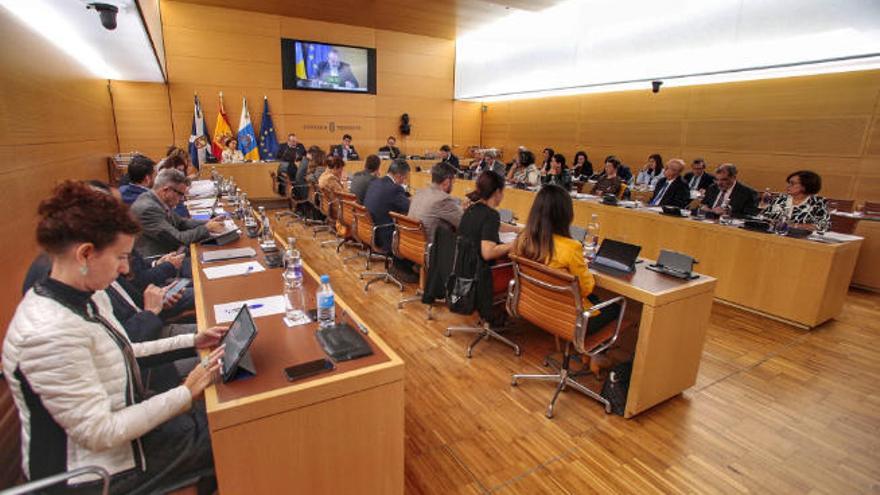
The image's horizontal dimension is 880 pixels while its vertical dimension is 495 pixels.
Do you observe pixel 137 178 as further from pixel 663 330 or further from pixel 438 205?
pixel 663 330

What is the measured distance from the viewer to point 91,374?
1127 millimetres

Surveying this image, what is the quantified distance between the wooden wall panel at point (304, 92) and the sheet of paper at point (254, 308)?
8494 mm

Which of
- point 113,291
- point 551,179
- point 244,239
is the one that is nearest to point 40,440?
point 113,291

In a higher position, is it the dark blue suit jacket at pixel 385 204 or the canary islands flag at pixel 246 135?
the canary islands flag at pixel 246 135

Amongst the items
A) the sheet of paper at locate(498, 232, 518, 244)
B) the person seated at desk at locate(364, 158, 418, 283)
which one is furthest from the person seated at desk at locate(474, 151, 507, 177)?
the sheet of paper at locate(498, 232, 518, 244)

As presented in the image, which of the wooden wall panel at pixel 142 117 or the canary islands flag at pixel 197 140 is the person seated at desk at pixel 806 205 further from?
the wooden wall panel at pixel 142 117

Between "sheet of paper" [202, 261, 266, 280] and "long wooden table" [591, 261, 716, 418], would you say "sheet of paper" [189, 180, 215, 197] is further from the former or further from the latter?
"long wooden table" [591, 261, 716, 418]

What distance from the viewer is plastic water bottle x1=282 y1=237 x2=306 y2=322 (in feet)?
6.23

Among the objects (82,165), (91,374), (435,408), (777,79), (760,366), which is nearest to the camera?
(91,374)

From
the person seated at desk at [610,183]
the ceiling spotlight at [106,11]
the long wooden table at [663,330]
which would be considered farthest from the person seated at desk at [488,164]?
the ceiling spotlight at [106,11]

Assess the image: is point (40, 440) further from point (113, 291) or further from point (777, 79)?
point (777, 79)

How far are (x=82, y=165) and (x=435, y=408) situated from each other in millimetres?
4517

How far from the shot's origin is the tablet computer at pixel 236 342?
136 cm

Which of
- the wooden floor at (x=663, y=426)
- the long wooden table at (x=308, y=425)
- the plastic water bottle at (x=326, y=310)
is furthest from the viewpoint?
the wooden floor at (x=663, y=426)
